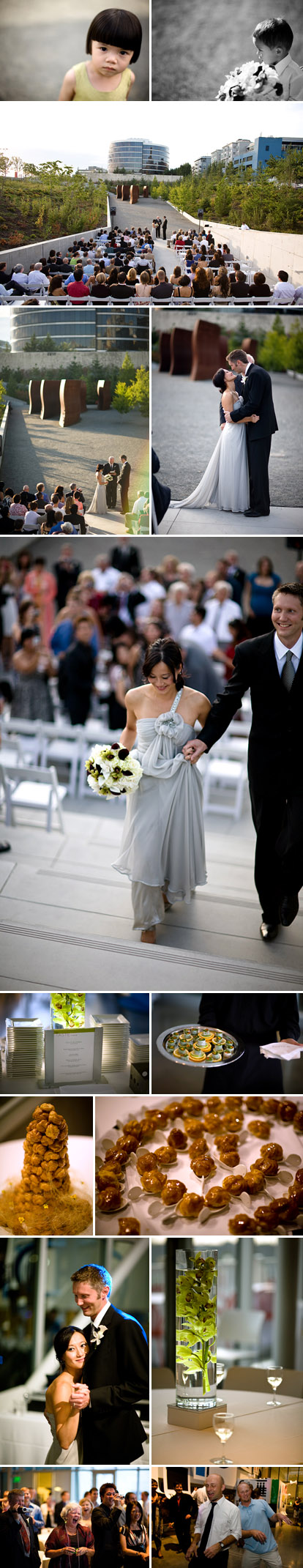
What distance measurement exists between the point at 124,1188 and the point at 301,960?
1.09m

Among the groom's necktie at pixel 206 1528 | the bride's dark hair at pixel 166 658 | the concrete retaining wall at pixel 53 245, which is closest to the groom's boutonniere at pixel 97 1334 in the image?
the groom's necktie at pixel 206 1528

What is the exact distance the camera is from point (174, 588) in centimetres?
549

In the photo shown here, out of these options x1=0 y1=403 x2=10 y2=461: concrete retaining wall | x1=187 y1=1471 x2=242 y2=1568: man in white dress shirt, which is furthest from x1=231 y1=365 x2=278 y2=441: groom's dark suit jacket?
x1=187 y1=1471 x2=242 y2=1568: man in white dress shirt

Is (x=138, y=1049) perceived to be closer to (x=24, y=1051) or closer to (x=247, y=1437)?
Answer: (x=24, y=1051)

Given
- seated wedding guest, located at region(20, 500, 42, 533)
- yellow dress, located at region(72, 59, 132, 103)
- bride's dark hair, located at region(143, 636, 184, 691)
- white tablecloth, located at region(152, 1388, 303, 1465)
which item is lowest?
white tablecloth, located at region(152, 1388, 303, 1465)

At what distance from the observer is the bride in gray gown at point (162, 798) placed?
15.0 ft

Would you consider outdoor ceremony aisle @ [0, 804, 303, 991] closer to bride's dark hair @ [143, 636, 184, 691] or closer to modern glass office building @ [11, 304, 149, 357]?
bride's dark hair @ [143, 636, 184, 691]

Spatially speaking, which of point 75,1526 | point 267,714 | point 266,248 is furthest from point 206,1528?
point 266,248

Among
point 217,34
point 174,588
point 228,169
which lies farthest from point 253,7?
point 174,588

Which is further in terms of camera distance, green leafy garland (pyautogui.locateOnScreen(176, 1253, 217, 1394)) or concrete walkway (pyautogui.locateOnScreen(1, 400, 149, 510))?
concrete walkway (pyautogui.locateOnScreen(1, 400, 149, 510))

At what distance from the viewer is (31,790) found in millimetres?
5488

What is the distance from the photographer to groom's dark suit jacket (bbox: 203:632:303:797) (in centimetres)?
450

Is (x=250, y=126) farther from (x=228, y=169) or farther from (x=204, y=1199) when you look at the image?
(x=204, y=1199)

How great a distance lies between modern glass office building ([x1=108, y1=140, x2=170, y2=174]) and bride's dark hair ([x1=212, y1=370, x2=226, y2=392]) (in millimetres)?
712
